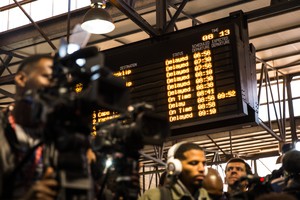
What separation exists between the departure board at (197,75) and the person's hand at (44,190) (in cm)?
391

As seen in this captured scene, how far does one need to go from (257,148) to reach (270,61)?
6.54m

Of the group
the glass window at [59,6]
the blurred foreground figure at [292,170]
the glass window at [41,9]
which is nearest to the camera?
the blurred foreground figure at [292,170]

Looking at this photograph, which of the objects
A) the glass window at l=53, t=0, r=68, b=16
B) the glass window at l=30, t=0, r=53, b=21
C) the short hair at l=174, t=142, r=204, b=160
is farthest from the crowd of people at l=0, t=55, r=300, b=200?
the glass window at l=30, t=0, r=53, b=21

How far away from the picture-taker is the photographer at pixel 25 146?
7.91 feet

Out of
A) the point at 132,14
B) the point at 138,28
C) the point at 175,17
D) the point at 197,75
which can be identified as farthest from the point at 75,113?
the point at 138,28

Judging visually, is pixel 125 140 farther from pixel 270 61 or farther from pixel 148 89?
pixel 270 61

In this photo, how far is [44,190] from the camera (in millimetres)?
2377

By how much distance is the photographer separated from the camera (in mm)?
2410

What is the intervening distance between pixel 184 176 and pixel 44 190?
209 centimetres

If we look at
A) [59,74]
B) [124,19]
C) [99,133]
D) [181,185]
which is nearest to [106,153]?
[99,133]

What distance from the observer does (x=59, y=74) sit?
2.48 m

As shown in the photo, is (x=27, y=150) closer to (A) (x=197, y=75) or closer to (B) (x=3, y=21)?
(A) (x=197, y=75)

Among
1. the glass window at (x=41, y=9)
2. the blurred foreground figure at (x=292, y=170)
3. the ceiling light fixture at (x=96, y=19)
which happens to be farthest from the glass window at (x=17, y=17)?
the blurred foreground figure at (x=292, y=170)

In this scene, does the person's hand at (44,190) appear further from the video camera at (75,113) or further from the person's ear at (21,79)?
the person's ear at (21,79)
